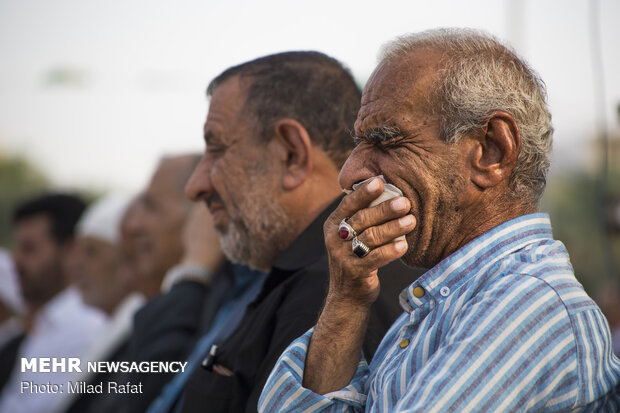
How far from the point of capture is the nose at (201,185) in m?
3.48

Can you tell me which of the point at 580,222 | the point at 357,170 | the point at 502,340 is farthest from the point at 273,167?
the point at 580,222

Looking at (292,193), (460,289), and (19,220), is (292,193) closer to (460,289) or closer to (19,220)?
(460,289)

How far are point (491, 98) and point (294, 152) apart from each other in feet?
4.50

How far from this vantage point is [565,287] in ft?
5.62

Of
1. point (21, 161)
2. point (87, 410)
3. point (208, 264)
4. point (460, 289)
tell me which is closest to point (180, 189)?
point (208, 264)

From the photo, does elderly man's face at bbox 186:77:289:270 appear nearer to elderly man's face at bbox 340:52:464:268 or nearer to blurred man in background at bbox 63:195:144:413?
elderly man's face at bbox 340:52:464:268

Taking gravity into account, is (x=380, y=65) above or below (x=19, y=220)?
above

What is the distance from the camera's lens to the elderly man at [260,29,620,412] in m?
1.85

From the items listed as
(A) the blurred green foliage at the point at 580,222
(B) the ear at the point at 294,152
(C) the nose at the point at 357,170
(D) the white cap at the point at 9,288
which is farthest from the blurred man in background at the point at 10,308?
(C) the nose at the point at 357,170

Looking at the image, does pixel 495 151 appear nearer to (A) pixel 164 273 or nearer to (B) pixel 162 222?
(B) pixel 162 222

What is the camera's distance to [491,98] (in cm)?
200

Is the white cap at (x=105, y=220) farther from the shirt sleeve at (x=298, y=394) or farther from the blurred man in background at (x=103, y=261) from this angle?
the shirt sleeve at (x=298, y=394)

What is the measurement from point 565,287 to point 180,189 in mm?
4396

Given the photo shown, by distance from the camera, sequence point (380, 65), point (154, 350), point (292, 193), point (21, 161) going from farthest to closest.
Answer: point (21, 161) < point (154, 350) < point (292, 193) < point (380, 65)
